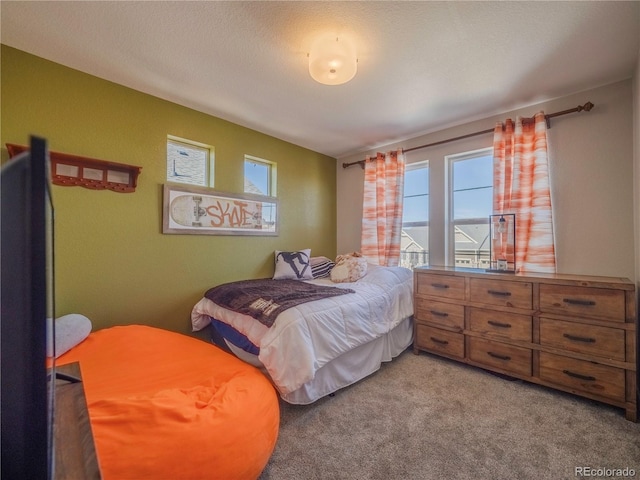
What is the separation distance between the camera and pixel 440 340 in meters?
2.46

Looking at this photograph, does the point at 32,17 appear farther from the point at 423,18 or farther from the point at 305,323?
the point at 305,323

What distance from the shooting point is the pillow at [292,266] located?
305 cm

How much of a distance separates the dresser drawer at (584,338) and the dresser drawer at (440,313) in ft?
1.84

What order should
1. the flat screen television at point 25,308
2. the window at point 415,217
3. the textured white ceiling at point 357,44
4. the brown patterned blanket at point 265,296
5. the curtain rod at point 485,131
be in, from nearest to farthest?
1. the flat screen television at point 25,308
2. the textured white ceiling at point 357,44
3. the brown patterned blanket at point 265,296
4. the curtain rod at point 485,131
5. the window at point 415,217

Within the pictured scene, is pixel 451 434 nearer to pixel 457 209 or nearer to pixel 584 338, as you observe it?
pixel 584 338

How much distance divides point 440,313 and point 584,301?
970 mm

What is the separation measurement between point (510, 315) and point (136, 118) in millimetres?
3414

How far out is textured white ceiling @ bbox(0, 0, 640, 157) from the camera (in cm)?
149

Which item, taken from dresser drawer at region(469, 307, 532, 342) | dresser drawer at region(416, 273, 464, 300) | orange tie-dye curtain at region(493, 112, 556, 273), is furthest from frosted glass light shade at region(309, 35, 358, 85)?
→ dresser drawer at region(469, 307, 532, 342)

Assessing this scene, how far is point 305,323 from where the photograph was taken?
1.76m

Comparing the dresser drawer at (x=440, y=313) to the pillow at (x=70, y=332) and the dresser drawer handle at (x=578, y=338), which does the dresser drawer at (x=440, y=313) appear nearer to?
the dresser drawer handle at (x=578, y=338)

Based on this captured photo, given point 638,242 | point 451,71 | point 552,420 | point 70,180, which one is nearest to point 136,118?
point 70,180

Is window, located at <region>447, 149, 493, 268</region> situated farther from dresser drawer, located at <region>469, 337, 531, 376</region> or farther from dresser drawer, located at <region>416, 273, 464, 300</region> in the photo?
dresser drawer, located at <region>469, 337, 531, 376</region>

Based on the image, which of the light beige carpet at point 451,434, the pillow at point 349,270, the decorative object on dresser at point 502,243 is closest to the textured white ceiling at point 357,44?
the decorative object on dresser at point 502,243
